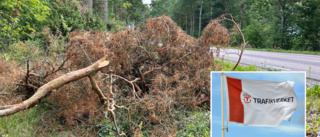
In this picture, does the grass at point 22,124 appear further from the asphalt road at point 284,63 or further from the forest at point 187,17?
the asphalt road at point 284,63

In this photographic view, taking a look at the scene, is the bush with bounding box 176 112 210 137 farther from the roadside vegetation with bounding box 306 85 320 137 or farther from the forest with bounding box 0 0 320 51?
the forest with bounding box 0 0 320 51

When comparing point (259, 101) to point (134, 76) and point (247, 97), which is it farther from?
point (134, 76)

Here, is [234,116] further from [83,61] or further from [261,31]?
[261,31]

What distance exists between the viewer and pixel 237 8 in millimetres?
33719

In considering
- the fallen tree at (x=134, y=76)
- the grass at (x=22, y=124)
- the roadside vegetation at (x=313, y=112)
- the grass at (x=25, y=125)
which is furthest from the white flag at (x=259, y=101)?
the grass at (x=22, y=124)

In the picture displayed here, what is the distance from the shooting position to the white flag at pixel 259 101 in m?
2.30

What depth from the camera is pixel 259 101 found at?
2.50 m

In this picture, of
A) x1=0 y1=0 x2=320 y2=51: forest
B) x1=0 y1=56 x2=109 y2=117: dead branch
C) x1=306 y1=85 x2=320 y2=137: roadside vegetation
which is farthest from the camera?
x1=0 y1=0 x2=320 y2=51: forest

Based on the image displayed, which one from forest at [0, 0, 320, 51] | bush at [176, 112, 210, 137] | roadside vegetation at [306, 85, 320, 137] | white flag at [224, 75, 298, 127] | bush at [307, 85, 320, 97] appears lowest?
bush at [176, 112, 210, 137]

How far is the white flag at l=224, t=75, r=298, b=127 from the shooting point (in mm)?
2299

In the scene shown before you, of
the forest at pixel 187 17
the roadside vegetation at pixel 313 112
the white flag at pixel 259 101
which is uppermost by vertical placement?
the forest at pixel 187 17

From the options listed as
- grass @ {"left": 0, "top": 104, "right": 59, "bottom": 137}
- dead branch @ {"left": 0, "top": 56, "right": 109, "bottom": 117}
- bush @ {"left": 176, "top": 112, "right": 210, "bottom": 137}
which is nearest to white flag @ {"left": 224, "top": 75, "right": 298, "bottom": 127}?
bush @ {"left": 176, "top": 112, "right": 210, "bottom": 137}

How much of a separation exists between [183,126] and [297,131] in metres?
1.71

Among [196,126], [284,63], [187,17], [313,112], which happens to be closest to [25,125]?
[196,126]
